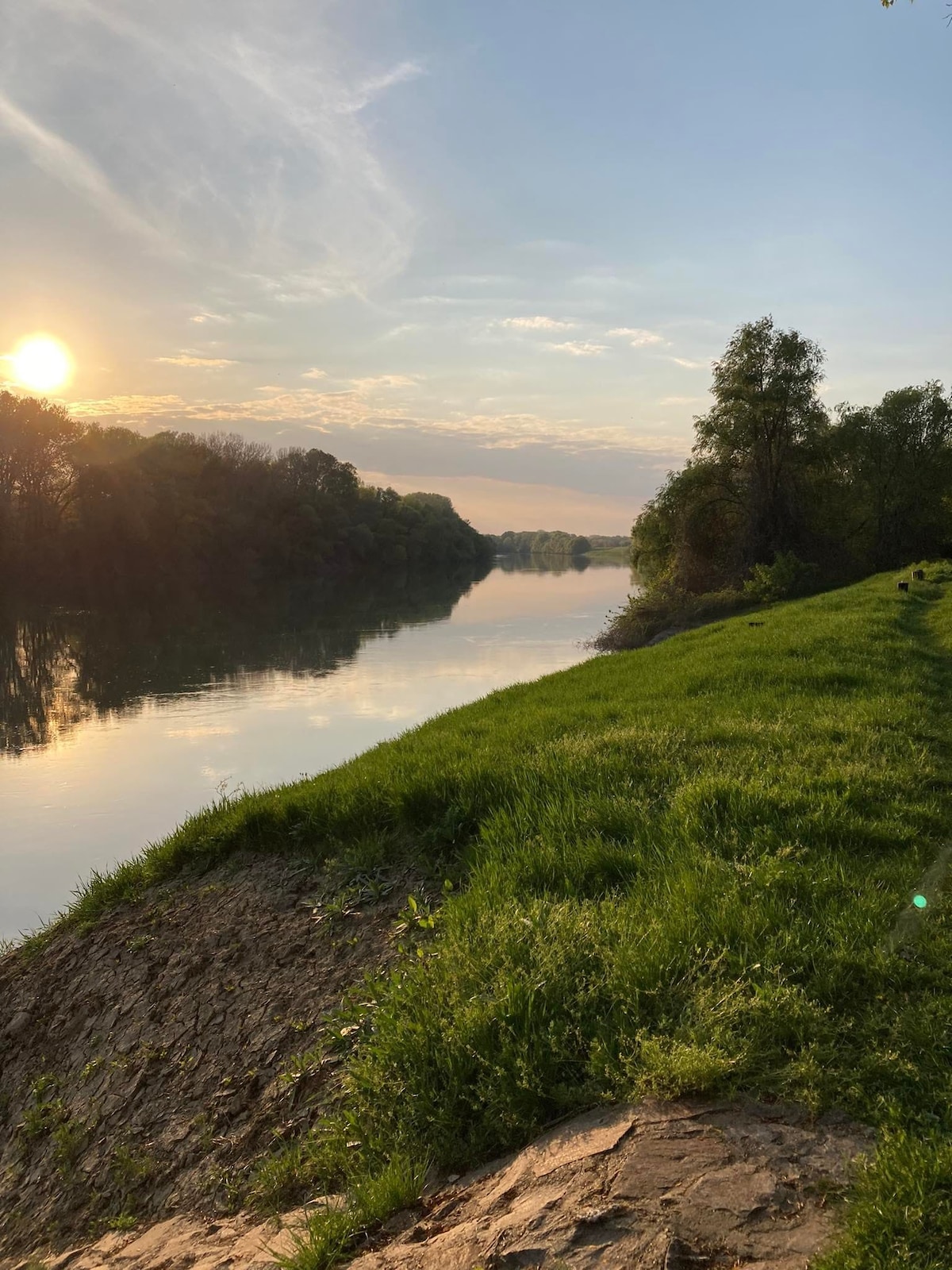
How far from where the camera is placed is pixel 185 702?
70.6 ft

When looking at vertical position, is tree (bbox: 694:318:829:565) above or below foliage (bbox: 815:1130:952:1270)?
above

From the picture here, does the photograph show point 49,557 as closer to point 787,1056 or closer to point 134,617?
point 134,617

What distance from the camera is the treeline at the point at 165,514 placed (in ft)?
181

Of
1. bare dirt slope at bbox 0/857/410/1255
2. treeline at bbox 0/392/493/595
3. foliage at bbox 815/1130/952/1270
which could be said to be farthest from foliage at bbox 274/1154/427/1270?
treeline at bbox 0/392/493/595

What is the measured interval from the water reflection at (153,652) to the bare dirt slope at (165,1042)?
12.2 m

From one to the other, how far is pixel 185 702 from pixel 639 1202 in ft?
67.5

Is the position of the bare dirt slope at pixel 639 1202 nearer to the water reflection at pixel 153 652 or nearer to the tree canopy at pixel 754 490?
the water reflection at pixel 153 652

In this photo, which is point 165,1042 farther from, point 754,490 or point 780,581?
point 754,490

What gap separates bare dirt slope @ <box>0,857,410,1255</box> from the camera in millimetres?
4234

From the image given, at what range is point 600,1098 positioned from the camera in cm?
329

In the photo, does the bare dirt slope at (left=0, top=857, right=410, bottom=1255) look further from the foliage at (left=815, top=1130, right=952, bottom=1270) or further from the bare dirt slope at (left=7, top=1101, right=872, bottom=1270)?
the foliage at (left=815, top=1130, right=952, bottom=1270)

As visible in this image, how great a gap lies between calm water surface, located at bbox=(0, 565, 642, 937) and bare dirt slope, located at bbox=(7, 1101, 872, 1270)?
25.8ft

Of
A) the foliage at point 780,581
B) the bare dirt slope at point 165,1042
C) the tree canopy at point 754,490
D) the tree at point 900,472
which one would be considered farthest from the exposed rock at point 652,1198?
the tree at point 900,472

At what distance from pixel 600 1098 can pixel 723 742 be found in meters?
4.82
